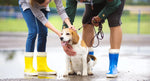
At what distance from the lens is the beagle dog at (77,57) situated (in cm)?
448

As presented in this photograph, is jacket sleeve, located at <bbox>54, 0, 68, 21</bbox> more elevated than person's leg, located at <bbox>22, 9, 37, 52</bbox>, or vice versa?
jacket sleeve, located at <bbox>54, 0, 68, 21</bbox>

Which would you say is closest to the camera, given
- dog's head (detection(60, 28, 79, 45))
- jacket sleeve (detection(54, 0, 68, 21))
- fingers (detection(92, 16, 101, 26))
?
dog's head (detection(60, 28, 79, 45))

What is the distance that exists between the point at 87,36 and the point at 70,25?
0.59 m

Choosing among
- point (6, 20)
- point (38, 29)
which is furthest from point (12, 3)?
point (38, 29)

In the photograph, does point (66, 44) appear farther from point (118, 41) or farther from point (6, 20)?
point (6, 20)

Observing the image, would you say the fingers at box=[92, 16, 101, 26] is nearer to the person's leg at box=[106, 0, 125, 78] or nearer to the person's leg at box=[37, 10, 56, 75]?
the person's leg at box=[106, 0, 125, 78]

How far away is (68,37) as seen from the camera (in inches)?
176

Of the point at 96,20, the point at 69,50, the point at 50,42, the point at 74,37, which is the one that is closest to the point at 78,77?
the point at 69,50

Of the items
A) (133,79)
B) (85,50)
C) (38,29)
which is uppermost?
(38,29)

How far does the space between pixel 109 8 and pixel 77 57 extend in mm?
841

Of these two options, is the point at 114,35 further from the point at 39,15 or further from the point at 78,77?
the point at 39,15

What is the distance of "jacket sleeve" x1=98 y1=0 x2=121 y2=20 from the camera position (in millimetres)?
4559

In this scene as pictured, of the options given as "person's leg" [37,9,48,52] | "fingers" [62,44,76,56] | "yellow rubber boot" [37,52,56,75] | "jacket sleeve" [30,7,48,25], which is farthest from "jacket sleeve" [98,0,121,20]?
"yellow rubber boot" [37,52,56,75]

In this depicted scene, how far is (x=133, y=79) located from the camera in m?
4.44
